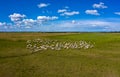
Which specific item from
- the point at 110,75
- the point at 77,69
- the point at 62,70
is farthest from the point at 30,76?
the point at 110,75

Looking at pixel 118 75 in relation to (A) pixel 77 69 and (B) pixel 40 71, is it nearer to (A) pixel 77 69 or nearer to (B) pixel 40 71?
(A) pixel 77 69

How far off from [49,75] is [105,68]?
19.9 feet

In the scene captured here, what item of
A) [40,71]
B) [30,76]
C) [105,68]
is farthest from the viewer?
[105,68]

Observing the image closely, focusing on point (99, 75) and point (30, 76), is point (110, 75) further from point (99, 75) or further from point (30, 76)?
point (30, 76)

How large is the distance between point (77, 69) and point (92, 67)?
1.93 meters

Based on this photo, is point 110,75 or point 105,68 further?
→ point 105,68

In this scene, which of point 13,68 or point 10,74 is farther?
point 13,68

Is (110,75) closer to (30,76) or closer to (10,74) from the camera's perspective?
(30,76)

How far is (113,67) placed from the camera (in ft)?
77.6

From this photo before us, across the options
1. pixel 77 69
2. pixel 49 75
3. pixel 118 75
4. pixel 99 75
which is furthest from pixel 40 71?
pixel 118 75

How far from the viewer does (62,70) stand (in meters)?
22.0

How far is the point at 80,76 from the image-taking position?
19750 millimetres

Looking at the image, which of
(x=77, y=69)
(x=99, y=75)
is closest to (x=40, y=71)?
(x=77, y=69)

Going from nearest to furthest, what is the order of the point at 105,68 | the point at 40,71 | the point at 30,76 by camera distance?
the point at 30,76, the point at 40,71, the point at 105,68
